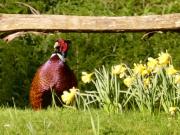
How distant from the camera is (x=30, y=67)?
9.14m

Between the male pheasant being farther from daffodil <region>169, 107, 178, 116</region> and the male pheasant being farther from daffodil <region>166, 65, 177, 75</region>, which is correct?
daffodil <region>169, 107, 178, 116</region>

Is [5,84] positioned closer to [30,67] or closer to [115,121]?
[30,67]

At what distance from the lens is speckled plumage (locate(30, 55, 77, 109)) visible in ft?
20.2

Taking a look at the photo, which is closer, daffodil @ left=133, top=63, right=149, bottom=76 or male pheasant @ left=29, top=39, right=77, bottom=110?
daffodil @ left=133, top=63, right=149, bottom=76

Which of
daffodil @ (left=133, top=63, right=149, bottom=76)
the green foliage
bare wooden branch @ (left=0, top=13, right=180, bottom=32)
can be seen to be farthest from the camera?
the green foliage

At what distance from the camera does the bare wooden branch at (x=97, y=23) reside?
6109mm

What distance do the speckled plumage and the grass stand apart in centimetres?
91

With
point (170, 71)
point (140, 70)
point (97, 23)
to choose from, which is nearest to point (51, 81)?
point (97, 23)

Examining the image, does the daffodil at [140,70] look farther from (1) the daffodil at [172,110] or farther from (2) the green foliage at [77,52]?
(2) the green foliage at [77,52]

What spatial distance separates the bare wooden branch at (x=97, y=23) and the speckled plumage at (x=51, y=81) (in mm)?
346

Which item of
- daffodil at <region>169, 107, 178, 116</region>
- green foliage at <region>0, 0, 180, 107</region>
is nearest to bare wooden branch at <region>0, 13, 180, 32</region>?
daffodil at <region>169, 107, 178, 116</region>

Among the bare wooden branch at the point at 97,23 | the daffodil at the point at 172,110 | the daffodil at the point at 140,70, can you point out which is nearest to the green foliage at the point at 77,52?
the bare wooden branch at the point at 97,23

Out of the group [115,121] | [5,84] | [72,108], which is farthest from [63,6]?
[115,121]

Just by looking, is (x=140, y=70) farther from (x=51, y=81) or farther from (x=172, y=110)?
(x=51, y=81)
